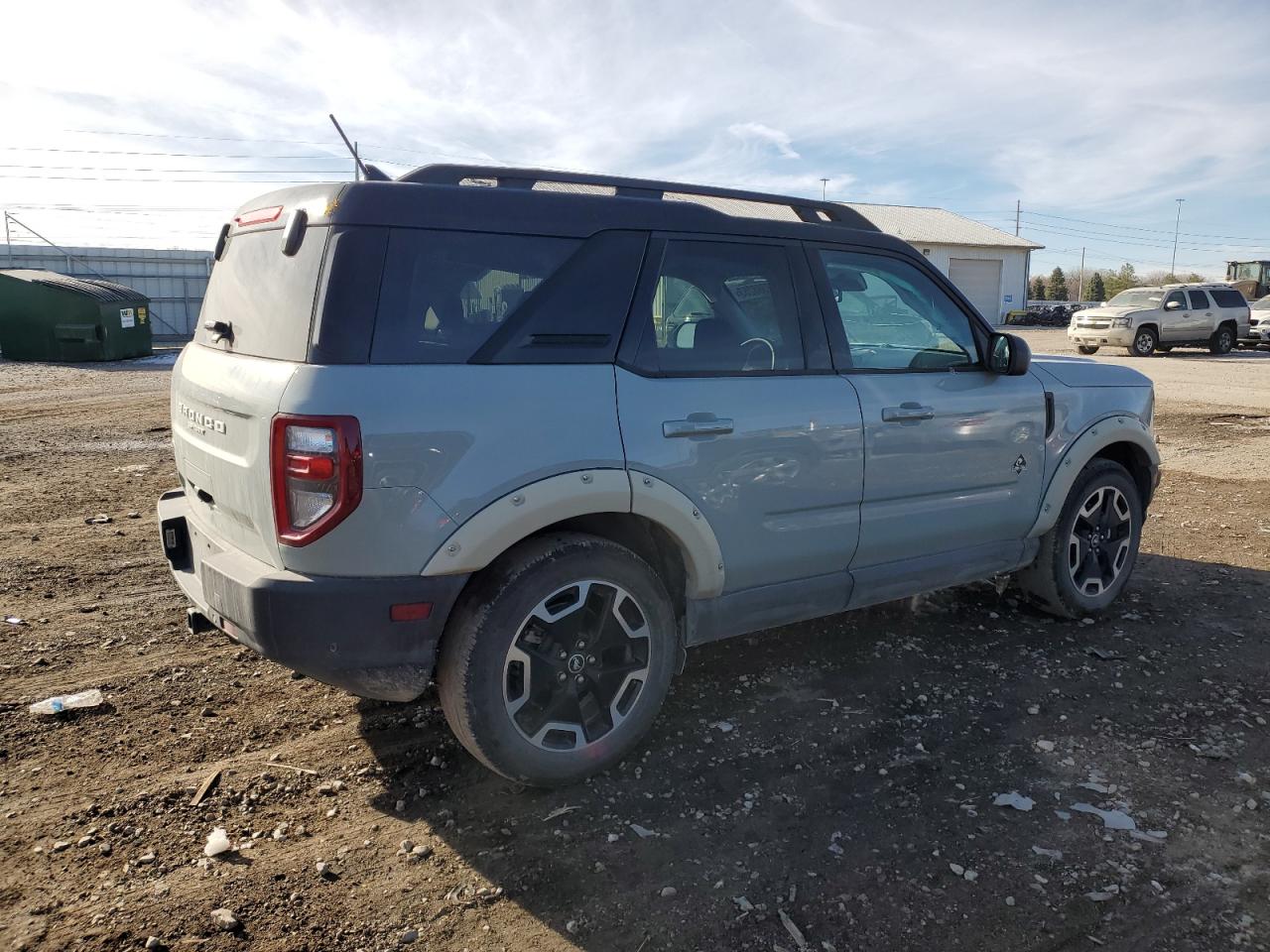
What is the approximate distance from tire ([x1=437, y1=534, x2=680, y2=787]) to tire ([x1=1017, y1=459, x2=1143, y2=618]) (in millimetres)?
2409

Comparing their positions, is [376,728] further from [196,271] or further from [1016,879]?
[196,271]

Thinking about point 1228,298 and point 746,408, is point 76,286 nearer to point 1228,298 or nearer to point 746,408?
point 746,408

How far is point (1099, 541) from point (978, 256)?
46783 mm

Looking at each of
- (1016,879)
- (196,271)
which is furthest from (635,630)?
(196,271)

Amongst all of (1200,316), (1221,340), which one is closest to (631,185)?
(1200,316)

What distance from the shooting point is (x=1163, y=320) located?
25.3m

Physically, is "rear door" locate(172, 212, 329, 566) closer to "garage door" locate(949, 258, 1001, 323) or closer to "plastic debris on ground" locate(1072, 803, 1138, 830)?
"plastic debris on ground" locate(1072, 803, 1138, 830)

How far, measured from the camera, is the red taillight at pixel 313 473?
2.65m

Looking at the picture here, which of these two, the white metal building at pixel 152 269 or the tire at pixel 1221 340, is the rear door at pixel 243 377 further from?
the white metal building at pixel 152 269

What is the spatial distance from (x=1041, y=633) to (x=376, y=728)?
3322 mm

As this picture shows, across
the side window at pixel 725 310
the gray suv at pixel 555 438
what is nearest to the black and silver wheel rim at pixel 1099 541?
the gray suv at pixel 555 438

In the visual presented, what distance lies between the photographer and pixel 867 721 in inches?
146

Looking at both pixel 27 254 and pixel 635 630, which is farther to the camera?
pixel 27 254

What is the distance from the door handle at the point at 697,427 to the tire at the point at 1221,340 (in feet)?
91.9
